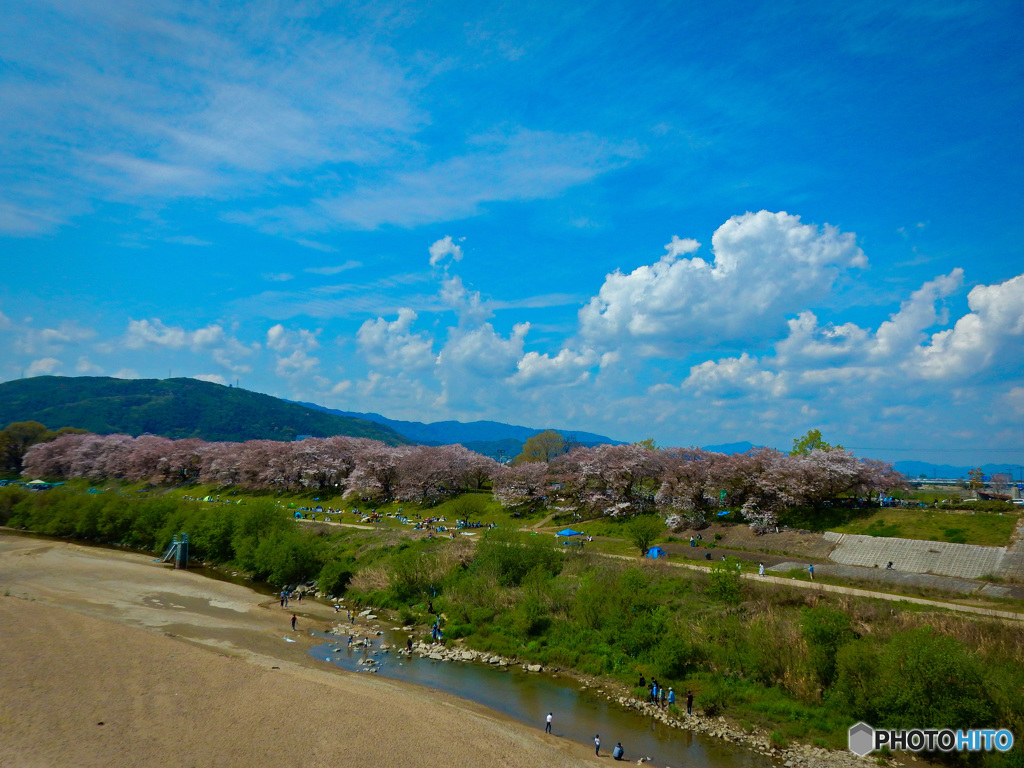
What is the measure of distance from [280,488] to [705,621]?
274 feet

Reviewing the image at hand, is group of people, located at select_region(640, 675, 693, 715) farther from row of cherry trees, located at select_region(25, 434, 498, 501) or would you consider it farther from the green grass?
row of cherry trees, located at select_region(25, 434, 498, 501)

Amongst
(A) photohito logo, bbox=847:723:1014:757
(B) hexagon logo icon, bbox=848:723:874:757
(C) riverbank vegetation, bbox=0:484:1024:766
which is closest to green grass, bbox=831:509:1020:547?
(C) riverbank vegetation, bbox=0:484:1024:766

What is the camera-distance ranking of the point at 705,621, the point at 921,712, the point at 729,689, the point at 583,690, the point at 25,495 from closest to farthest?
the point at 921,712 → the point at 729,689 → the point at 583,690 → the point at 705,621 → the point at 25,495

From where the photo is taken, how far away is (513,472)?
254 feet

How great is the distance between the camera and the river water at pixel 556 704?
2289cm

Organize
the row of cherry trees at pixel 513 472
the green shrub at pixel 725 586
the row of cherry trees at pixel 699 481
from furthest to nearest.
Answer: the row of cherry trees at pixel 513 472
the row of cherry trees at pixel 699 481
the green shrub at pixel 725 586

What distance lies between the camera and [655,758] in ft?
73.8

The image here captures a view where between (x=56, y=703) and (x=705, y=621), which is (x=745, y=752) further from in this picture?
(x=56, y=703)

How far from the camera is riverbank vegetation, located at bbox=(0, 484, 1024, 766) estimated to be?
21969mm

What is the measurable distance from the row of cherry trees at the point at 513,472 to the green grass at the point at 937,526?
15.6ft

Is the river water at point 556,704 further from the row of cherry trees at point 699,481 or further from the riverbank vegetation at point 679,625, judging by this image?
the row of cherry trees at point 699,481

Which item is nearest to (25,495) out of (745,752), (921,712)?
(745,752)

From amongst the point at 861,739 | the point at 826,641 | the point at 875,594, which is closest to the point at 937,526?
the point at 875,594

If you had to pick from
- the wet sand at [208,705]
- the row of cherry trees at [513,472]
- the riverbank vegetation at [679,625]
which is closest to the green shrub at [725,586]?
the riverbank vegetation at [679,625]
